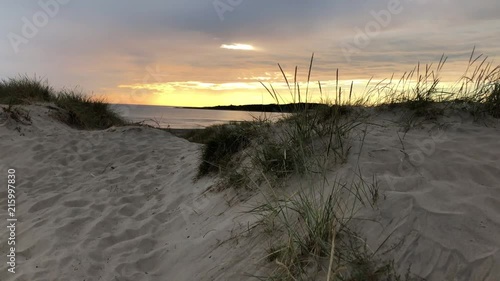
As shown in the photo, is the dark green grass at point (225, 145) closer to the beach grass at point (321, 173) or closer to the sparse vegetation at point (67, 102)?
the beach grass at point (321, 173)

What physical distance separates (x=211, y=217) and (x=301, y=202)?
1.34m

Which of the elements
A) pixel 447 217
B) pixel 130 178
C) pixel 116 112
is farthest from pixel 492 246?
pixel 116 112

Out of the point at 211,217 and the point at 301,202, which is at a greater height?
the point at 301,202

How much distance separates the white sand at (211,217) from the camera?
240cm

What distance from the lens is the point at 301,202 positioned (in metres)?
3.02

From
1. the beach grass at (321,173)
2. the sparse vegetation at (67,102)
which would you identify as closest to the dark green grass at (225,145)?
the beach grass at (321,173)

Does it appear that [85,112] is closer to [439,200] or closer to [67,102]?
[67,102]

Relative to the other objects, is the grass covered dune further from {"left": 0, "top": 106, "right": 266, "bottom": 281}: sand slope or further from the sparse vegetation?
the sparse vegetation

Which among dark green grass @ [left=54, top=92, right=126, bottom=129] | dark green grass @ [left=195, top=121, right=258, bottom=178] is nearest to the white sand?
dark green grass @ [left=195, top=121, right=258, bottom=178]

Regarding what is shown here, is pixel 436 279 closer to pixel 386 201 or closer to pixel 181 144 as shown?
pixel 386 201

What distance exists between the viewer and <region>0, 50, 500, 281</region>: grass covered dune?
7.77 feet

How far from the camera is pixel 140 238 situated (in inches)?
153

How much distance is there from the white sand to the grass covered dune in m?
0.01

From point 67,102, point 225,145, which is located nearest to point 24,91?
point 67,102
